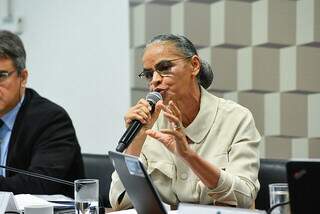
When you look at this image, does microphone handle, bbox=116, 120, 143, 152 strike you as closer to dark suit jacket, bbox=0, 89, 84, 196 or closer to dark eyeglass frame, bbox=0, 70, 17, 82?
dark suit jacket, bbox=0, 89, 84, 196

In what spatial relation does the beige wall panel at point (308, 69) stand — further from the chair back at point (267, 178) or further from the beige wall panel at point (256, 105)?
the chair back at point (267, 178)

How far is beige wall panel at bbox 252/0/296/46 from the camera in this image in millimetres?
3615

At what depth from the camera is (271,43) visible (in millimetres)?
3631

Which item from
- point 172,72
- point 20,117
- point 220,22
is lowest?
point 20,117

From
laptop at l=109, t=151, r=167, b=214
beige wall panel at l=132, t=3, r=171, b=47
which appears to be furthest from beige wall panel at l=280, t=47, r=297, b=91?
laptop at l=109, t=151, r=167, b=214

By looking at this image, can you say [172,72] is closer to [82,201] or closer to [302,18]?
[82,201]

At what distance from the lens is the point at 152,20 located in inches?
157

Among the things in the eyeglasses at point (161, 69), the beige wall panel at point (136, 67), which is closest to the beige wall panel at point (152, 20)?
the beige wall panel at point (136, 67)

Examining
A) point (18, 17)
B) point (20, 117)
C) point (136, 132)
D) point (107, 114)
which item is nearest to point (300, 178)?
point (136, 132)

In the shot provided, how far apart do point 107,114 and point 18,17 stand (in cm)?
111

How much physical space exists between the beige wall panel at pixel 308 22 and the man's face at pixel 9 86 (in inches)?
62.1

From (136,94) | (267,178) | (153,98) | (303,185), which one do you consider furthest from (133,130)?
(136,94)

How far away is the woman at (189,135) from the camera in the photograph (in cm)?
234

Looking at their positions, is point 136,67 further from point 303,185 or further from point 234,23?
point 303,185
